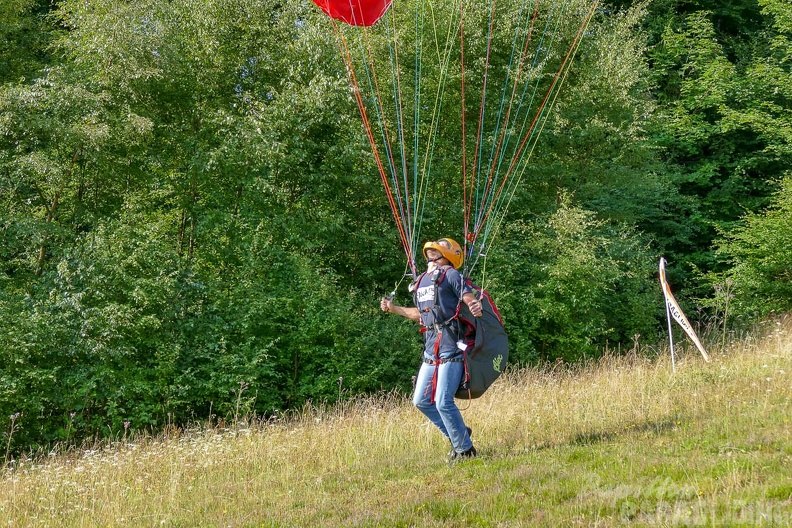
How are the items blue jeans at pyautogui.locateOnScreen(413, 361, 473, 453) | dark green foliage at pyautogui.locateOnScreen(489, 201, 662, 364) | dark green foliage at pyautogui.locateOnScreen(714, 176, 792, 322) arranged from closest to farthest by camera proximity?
blue jeans at pyautogui.locateOnScreen(413, 361, 473, 453) → dark green foliage at pyautogui.locateOnScreen(489, 201, 662, 364) → dark green foliage at pyautogui.locateOnScreen(714, 176, 792, 322)

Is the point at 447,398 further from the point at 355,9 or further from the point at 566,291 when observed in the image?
the point at 566,291

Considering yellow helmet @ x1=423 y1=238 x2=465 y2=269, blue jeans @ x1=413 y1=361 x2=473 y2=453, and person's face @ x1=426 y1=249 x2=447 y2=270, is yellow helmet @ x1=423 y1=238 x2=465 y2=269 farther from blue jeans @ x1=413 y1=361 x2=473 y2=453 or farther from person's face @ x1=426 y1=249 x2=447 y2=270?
blue jeans @ x1=413 y1=361 x2=473 y2=453

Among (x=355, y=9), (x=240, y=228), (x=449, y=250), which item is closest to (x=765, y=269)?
(x=240, y=228)

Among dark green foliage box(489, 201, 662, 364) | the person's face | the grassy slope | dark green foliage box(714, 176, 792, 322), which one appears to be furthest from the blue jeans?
dark green foliage box(714, 176, 792, 322)

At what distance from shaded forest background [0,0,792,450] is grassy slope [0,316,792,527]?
2633 mm

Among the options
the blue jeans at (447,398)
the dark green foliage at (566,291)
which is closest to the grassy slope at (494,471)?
the blue jeans at (447,398)

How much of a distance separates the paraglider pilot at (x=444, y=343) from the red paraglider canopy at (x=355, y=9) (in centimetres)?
366

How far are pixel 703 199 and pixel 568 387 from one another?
56.3ft

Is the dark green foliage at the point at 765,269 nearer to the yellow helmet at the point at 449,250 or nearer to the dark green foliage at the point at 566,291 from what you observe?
the dark green foliage at the point at 566,291

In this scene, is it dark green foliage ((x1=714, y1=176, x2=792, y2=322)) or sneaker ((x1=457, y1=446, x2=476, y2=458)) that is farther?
dark green foliage ((x1=714, y1=176, x2=792, y2=322))

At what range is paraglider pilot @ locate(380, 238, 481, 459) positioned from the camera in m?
5.39

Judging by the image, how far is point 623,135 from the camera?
1925cm

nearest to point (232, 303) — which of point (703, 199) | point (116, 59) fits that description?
point (116, 59)

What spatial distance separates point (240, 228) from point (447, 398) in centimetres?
954
